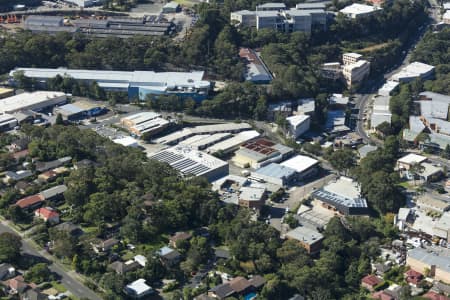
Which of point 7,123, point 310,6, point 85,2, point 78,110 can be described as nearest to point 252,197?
point 78,110

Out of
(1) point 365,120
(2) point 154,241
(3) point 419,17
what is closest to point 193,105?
(1) point 365,120

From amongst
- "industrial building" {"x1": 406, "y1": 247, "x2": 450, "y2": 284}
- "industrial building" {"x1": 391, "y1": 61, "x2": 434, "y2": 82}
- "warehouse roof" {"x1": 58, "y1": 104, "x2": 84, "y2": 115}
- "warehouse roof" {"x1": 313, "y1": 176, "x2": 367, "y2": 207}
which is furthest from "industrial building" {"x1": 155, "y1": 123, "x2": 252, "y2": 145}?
"industrial building" {"x1": 406, "y1": 247, "x2": 450, "y2": 284}

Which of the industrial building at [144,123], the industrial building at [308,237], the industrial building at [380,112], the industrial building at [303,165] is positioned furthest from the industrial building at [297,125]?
the industrial building at [308,237]

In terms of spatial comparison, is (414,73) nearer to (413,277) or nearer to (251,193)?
(251,193)

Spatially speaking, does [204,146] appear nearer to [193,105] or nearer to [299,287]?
[193,105]

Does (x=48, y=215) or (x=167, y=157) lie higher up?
(x=167, y=157)

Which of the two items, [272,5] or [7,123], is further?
[272,5]

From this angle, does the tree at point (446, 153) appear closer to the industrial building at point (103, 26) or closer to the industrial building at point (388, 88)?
the industrial building at point (388, 88)

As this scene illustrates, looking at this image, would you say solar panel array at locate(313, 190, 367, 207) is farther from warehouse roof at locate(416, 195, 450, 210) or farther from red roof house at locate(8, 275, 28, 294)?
red roof house at locate(8, 275, 28, 294)
